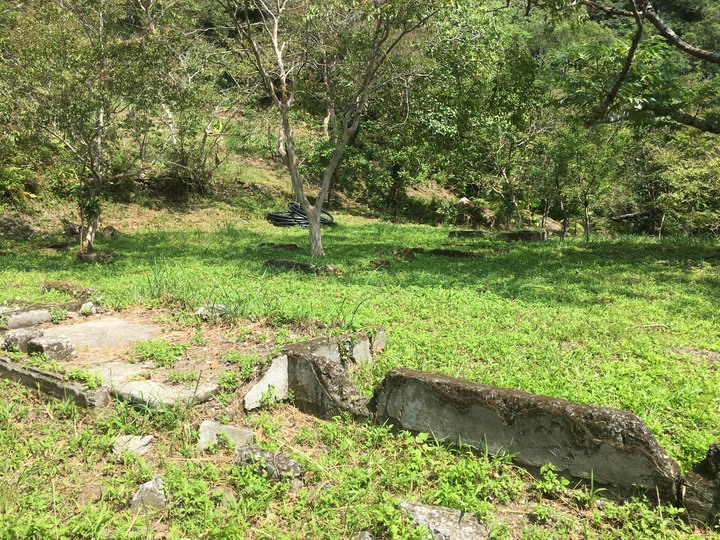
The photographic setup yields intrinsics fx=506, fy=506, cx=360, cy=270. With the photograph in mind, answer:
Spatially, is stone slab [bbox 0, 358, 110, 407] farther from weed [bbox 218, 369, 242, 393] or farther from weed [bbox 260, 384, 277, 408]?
weed [bbox 260, 384, 277, 408]

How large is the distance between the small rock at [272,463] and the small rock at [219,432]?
0.84ft

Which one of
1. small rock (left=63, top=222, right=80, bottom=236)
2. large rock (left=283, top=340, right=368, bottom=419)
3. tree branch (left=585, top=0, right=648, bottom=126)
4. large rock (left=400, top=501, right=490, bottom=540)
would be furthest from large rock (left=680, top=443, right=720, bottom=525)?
small rock (left=63, top=222, right=80, bottom=236)

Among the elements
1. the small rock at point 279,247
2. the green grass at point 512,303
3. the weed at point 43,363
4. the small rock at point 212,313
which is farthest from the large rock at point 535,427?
the small rock at point 279,247

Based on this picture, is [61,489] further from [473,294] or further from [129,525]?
[473,294]

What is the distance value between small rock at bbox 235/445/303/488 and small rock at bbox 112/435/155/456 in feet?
2.43

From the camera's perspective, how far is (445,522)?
9.35 feet

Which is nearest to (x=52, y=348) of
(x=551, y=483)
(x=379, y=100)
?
(x=551, y=483)

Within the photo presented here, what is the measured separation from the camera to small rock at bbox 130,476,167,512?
311 centimetres

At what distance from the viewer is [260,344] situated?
5273mm

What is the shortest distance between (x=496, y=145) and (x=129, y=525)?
59.1 ft

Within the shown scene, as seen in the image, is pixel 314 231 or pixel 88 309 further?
pixel 314 231

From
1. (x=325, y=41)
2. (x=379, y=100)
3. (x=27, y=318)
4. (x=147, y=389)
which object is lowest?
(x=27, y=318)

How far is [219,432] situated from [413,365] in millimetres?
1850

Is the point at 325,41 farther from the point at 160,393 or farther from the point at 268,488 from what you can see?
the point at 268,488
